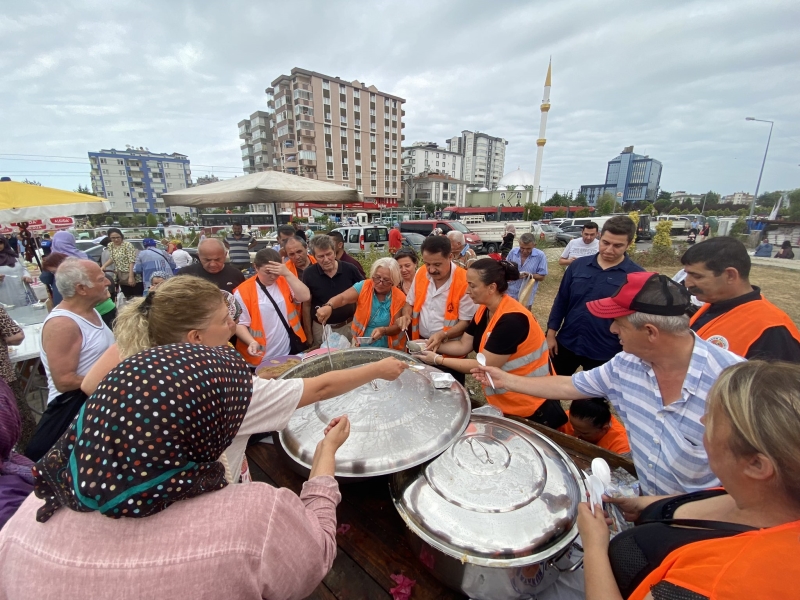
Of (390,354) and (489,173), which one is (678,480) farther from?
(489,173)

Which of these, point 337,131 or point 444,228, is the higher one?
point 337,131

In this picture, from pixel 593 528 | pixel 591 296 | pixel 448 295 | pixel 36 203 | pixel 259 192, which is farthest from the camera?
pixel 36 203

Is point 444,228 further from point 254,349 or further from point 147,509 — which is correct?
point 147,509

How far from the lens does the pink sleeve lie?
0.71 m

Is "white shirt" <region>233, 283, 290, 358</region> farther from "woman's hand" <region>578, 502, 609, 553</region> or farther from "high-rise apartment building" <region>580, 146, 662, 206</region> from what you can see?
"high-rise apartment building" <region>580, 146, 662, 206</region>

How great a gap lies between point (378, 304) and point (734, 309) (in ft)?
7.96

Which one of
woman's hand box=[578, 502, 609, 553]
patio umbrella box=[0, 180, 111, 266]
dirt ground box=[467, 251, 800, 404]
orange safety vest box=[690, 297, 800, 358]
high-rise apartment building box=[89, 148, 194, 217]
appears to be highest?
high-rise apartment building box=[89, 148, 194, 217]

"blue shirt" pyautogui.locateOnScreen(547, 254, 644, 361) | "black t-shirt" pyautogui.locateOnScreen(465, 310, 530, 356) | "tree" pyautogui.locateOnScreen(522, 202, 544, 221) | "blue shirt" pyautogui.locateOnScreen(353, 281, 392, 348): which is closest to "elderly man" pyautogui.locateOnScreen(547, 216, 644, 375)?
"blue shirt" pyautogui.locateOnScreen(547, 254, 644, 361)

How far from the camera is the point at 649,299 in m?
1.27

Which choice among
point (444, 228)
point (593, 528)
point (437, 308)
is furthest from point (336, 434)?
point (444, 228)

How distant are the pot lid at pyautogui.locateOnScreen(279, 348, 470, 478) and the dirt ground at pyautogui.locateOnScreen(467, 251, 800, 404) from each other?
3.04m

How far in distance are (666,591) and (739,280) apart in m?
2.01

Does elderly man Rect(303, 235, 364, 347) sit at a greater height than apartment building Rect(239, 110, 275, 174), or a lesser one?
lesser

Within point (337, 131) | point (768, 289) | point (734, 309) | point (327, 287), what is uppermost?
point (337, 131)
